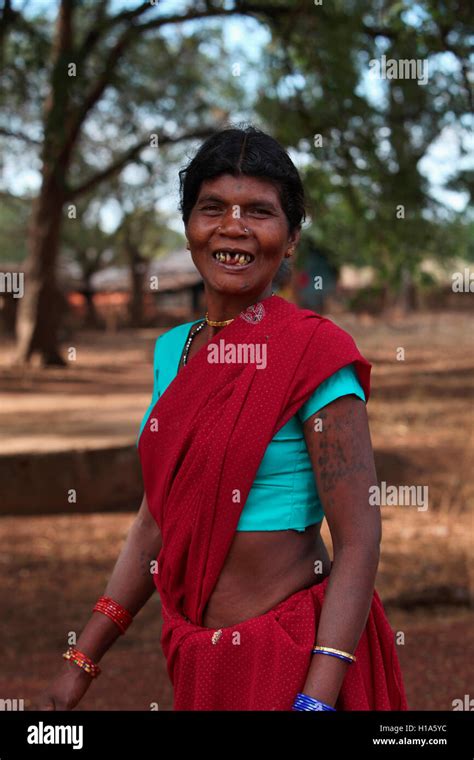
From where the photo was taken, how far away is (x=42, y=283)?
47.4 ft

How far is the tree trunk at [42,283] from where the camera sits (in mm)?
13477

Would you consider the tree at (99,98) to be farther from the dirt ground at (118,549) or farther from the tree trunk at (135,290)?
the tree trunk at (135,290)

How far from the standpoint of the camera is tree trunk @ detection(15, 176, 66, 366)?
44.2ft

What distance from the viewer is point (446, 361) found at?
59.5ft

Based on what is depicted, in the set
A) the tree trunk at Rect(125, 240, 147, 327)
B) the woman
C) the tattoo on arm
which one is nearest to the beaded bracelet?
the woman

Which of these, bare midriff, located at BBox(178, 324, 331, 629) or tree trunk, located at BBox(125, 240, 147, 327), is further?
tree trunk, located at BBox(125, 240, 147, 327)

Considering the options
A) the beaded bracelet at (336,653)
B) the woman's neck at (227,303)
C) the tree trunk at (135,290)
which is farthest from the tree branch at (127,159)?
the tree trunk at (135,290)

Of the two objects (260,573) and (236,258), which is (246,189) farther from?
(260,573)

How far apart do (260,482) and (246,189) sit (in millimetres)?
531

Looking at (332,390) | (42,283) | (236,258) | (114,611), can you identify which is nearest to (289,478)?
(332,390)

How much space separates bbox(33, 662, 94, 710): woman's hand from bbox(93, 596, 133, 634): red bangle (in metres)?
0.12

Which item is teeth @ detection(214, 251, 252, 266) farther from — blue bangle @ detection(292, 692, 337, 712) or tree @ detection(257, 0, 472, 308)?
tree @ detection(257, 0, 472, 308)
